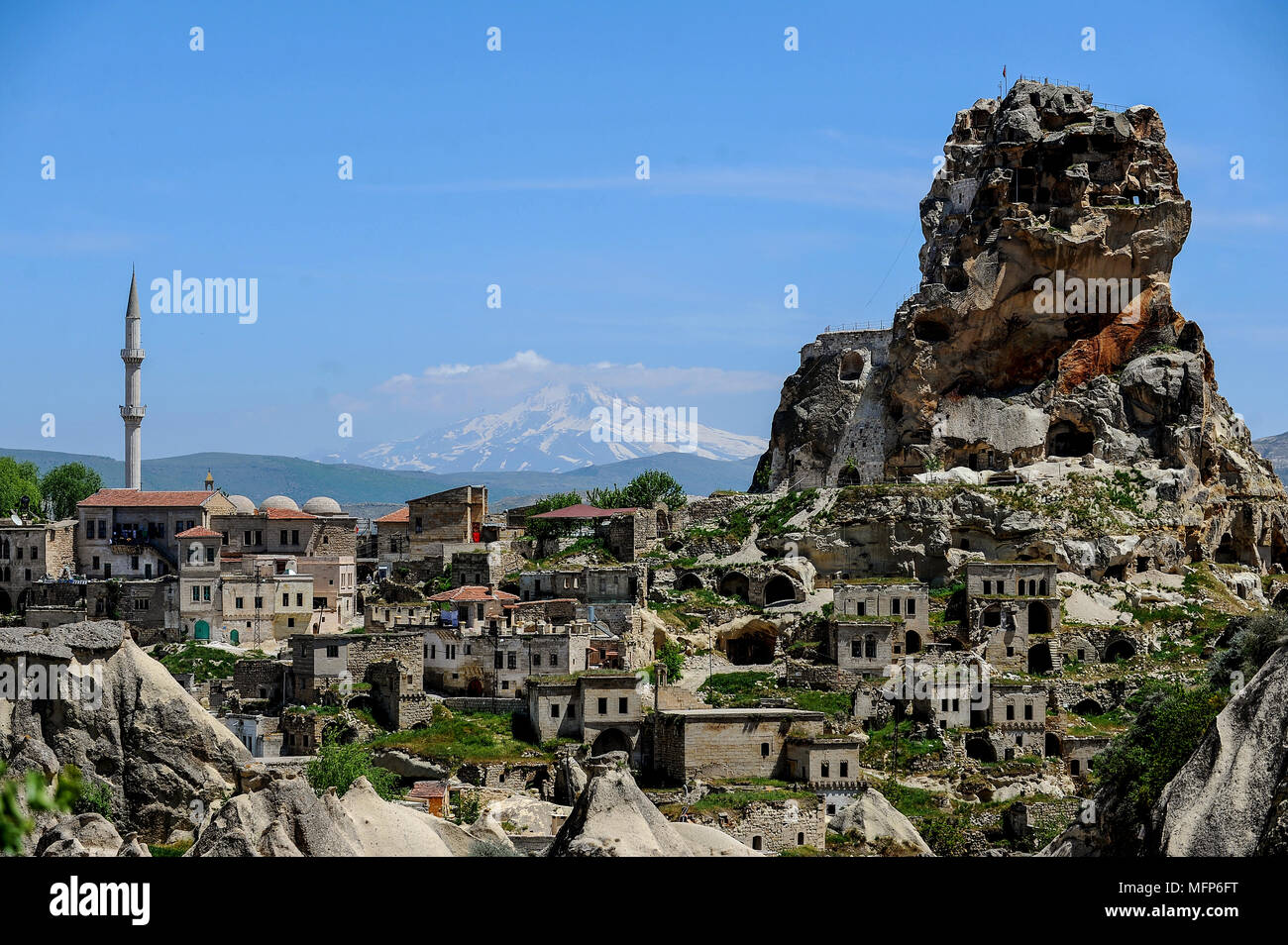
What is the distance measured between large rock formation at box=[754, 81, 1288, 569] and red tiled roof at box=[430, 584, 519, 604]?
24951 millimetres

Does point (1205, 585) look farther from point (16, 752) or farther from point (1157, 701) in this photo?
point (16, 752)

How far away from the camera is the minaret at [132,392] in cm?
9638

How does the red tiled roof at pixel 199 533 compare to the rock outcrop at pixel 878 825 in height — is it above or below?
above

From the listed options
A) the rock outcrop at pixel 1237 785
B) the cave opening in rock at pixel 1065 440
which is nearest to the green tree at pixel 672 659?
the cave opening in rock at pixel 1065 440

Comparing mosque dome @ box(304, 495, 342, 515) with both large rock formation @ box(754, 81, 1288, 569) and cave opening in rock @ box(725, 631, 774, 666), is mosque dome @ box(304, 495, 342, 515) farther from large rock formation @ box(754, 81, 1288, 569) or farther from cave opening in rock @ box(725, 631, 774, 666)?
large rock formation @ box(754, 81, 1288, 569)

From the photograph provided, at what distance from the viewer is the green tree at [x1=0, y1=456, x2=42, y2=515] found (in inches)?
4188

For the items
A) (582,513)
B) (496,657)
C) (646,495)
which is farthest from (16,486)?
(496,657)

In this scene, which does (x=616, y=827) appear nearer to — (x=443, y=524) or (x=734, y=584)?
(x=734, y=584)

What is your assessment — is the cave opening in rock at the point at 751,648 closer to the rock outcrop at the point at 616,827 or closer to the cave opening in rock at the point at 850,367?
the cave opening in rock at the point at 850,367

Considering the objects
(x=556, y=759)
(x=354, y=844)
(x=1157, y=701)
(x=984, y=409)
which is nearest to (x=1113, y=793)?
(x=1157, y=701)

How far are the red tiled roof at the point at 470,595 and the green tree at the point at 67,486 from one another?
4105 centimetres

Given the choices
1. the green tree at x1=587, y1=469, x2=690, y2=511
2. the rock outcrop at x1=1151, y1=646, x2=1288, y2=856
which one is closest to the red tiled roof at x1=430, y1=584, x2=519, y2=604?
the green tree at x1=587, y1=469, x2=690, y2=511

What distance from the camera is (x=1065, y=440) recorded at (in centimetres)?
8919
